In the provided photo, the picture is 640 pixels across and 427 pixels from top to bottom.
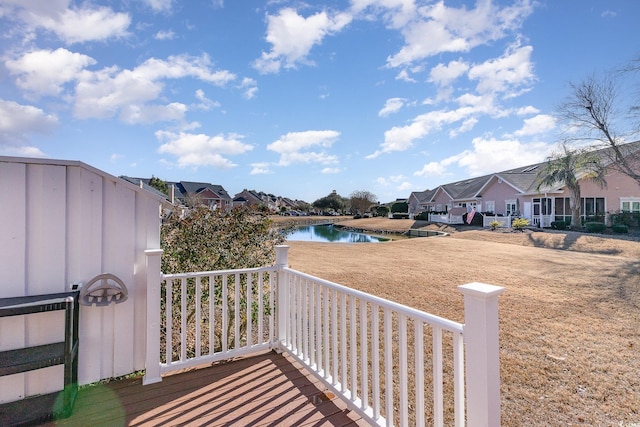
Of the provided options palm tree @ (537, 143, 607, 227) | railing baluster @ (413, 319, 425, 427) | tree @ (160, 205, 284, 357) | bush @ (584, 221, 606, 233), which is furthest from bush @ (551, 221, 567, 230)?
railing baluster @ (413, 319, 425, 427)

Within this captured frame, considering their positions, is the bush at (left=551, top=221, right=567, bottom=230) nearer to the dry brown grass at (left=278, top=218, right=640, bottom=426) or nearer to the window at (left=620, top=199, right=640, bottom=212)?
the window at (left=620, top=199, right=640, bottom=212)

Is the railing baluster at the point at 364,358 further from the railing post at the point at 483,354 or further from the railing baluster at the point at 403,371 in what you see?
the railing post at the point at 483,354

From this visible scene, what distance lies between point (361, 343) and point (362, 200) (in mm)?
50421

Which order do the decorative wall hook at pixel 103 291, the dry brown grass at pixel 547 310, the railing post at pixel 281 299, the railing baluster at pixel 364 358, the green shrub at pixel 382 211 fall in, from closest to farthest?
the railing baluster at pixel 364 358 < the decorative wall hook at pixel 103 291 < the dry brown grass at pixel 547 310 < the railing post at pixel 281 299 < the green shrub at pixel 382 211

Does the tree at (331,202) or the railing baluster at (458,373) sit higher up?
the tree at (331,202)

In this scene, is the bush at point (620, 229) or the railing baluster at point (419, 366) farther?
the bush at point (620, 229)

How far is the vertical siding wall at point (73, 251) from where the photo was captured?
2184 mm

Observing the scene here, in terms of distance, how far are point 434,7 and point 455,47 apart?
1.98 metres

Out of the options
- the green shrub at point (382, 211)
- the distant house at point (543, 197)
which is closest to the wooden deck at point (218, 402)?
the distant house at point (543, 197)

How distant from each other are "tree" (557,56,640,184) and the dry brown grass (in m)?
6.91

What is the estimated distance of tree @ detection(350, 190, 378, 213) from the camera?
52156mm

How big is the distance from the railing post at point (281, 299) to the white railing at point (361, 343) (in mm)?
11

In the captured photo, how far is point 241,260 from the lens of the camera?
12.2ft

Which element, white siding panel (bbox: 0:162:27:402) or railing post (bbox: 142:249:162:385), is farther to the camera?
railing post (bbox: 142:249:162:385)
